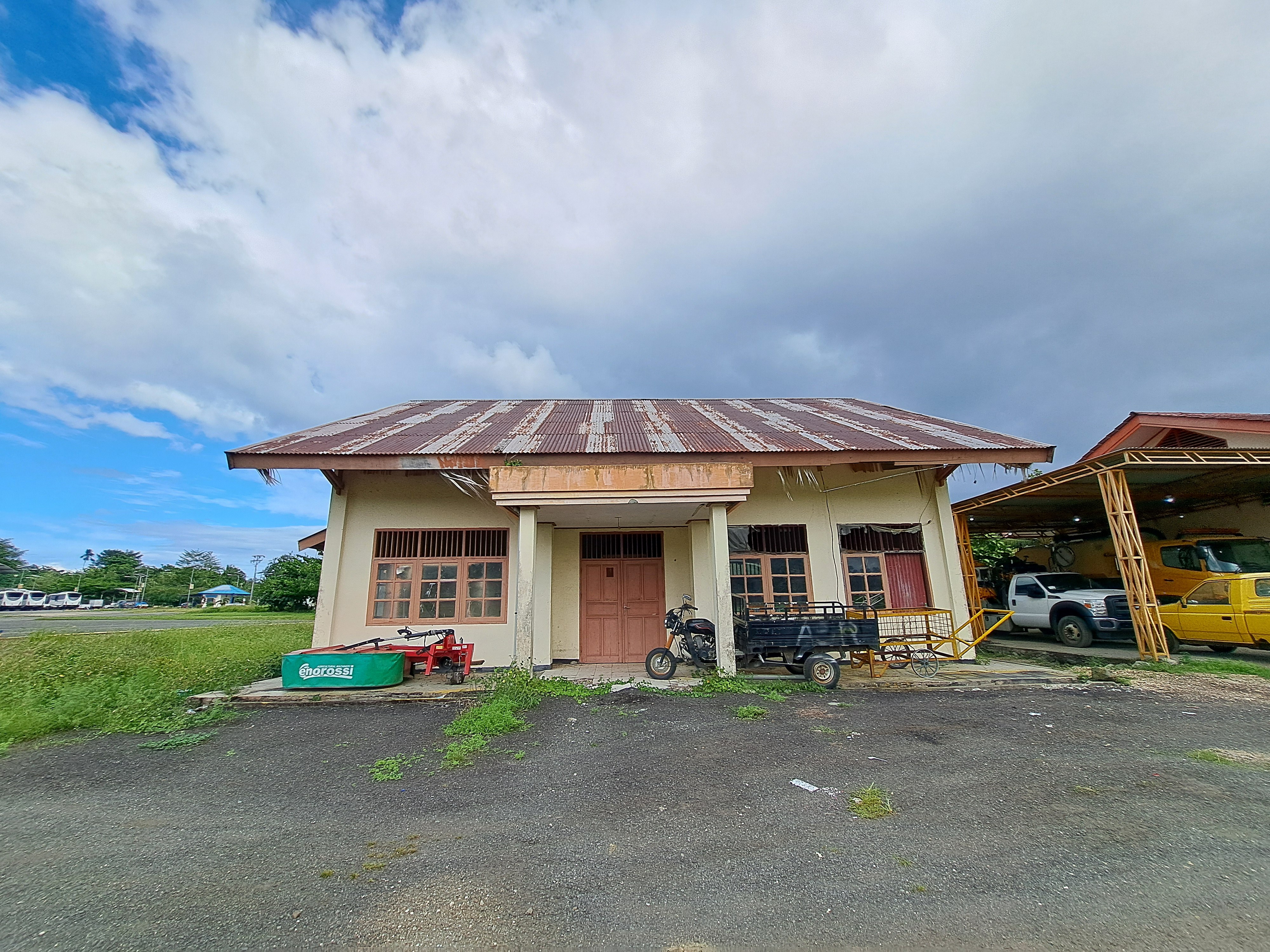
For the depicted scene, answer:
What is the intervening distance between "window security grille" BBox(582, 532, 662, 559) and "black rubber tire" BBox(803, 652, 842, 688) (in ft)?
11.2

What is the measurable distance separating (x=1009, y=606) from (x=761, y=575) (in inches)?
300

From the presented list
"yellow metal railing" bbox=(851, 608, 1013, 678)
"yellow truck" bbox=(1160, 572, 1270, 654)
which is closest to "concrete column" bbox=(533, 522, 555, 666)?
"yellow metal railing" bbox=(851, 608, 1013, 678)

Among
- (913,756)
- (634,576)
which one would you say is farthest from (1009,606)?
(913,756)

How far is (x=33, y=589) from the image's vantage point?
2064 inches

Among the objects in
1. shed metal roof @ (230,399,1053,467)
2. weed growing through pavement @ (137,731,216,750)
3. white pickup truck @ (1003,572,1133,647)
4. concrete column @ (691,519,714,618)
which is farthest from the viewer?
white pickup truck @ (1003,572,1133,647)

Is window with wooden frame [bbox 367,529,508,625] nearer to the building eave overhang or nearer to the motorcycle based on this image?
the building eave overhang

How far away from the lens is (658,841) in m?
3.13

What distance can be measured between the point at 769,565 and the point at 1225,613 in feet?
23.2

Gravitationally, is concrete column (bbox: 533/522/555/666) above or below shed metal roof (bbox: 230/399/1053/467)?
below

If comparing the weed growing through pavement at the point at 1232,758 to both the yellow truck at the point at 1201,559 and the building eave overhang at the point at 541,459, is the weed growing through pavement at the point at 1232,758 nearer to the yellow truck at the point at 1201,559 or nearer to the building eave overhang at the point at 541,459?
the building eave overhang at the point at 541,459

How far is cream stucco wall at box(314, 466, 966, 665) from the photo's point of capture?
8797 mm

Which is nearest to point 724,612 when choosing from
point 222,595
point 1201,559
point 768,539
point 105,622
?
point 768,539

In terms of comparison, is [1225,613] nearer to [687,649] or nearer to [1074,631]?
[1074,631]

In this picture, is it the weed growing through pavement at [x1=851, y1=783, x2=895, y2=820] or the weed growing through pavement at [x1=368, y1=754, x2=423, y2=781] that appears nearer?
the weed growing through pavement at [x1=851, y1=783, x2=895, y2=820]
